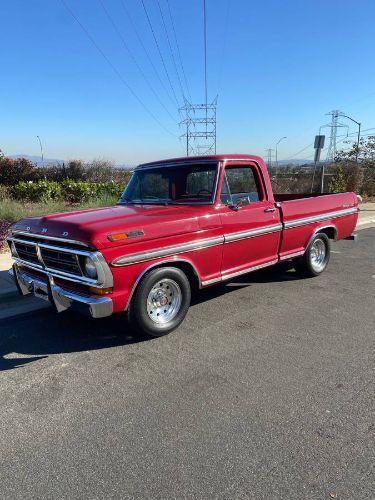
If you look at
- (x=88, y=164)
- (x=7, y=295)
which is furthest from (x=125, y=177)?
(x=7, y=295)

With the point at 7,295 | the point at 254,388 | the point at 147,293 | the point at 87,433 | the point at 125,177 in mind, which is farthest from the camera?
the point at 125,177

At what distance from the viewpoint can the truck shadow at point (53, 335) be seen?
13.8ft

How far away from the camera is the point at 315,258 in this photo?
6945 millimetres

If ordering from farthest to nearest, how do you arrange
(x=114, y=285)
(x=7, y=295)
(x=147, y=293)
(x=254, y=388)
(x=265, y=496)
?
(x=7, y=295), (x=147, y=293), (x=114, y=285), (x=254, y=388), (x=265, y=496)

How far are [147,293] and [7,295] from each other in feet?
8.38

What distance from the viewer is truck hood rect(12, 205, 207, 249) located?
12.8ft

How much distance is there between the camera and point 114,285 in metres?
3.96

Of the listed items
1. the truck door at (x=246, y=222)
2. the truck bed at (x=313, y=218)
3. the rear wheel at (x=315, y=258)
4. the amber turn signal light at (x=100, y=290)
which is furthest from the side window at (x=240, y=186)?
the amber turn signal light at (x=100, y=290)

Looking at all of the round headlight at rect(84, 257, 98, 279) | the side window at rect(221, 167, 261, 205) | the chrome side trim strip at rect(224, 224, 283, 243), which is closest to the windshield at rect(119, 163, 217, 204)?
the side window at rect(221, 167, 261, 205)

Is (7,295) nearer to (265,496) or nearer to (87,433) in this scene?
(87,433)

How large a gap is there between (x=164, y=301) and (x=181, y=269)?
419 mm

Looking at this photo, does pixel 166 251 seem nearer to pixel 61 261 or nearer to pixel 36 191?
pixel 61 261

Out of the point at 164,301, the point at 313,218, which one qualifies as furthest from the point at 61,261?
the point at 313,218

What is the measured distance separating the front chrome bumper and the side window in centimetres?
203
